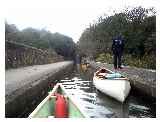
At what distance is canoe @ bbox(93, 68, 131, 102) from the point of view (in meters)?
5.96

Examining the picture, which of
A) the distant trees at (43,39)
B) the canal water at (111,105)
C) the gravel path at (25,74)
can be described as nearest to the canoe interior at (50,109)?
the canal water at (111,105)

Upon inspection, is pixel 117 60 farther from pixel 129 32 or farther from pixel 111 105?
pixel 111 105

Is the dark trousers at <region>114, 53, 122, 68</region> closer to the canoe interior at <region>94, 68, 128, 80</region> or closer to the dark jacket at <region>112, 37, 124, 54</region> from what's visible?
the dark jacket at <region>112, 37, 124, 54</region>

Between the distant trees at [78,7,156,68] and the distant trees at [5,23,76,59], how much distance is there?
27 centimetres

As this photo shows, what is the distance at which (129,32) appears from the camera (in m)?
5.13

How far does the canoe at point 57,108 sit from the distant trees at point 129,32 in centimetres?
76

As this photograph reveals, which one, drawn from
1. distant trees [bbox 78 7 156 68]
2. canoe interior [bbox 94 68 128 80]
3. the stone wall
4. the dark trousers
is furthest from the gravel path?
distant trees [bbox 78 7 156 68]

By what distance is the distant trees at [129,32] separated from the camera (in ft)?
16.0

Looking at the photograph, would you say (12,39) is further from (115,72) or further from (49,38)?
(115,72)

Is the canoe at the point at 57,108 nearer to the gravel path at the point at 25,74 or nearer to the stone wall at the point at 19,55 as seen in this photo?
the gravel path at the point at 25,74

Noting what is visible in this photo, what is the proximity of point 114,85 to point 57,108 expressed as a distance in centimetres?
127

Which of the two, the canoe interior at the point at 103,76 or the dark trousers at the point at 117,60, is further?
the canoe interior at the point at 103,76
